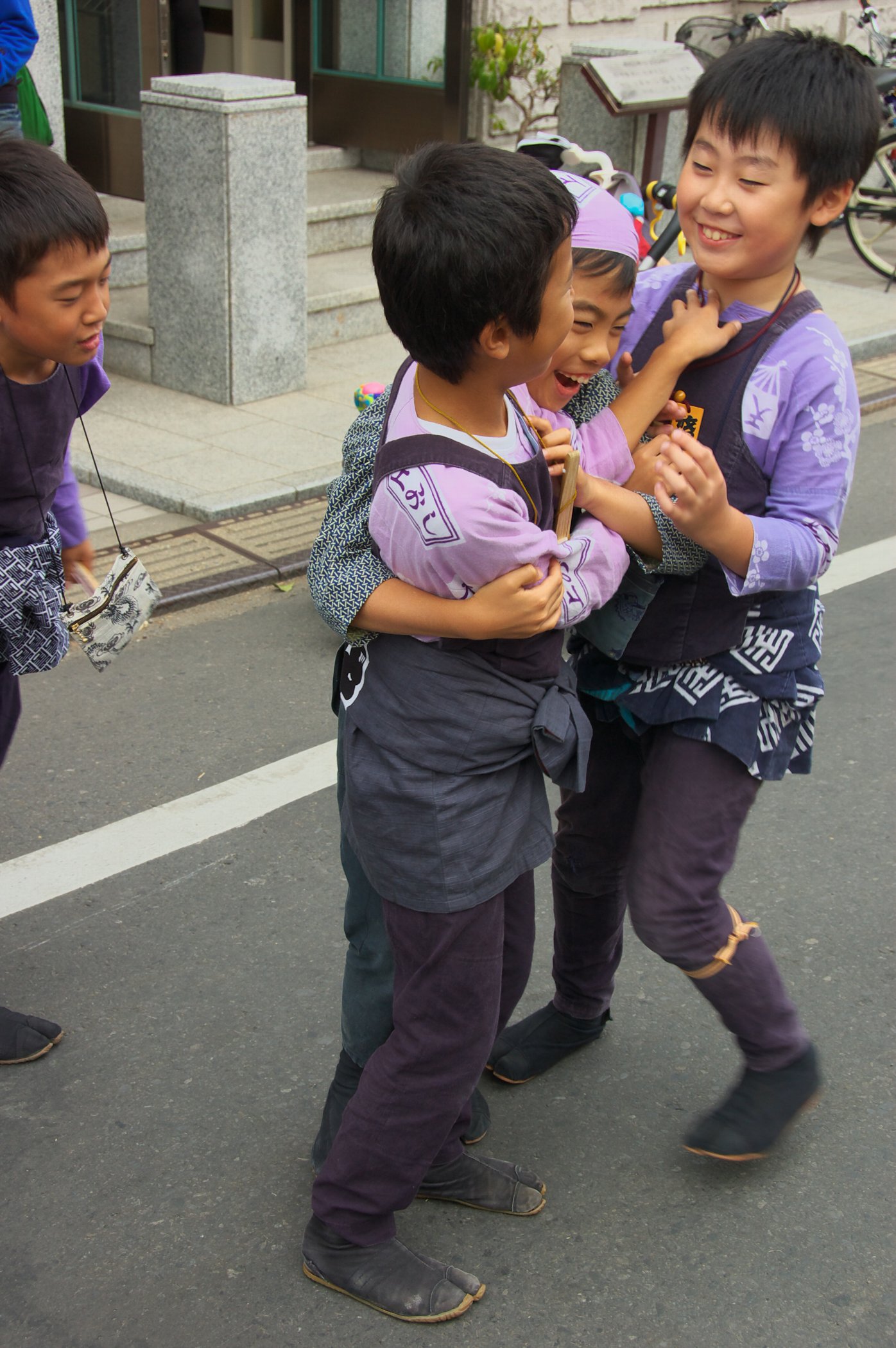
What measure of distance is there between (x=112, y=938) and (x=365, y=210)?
6.74m

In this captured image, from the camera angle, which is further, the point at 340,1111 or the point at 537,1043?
the point at 537,1043

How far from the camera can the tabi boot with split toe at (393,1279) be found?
2205 mm

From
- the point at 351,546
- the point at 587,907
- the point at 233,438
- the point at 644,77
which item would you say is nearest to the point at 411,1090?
the point at 587,907

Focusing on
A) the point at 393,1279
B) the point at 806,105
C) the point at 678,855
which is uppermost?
the point at 806,105

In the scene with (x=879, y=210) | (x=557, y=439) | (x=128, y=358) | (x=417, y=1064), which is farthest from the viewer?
(x=879, y=210)

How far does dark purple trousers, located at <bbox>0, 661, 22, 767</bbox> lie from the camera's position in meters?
2.68

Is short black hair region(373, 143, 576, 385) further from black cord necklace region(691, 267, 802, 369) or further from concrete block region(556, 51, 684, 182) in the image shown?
concrete block region(556, 51, 684, 182)

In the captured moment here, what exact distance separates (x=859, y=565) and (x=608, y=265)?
365cm

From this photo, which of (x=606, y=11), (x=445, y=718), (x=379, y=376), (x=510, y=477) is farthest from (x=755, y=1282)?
(x=606, y=11)

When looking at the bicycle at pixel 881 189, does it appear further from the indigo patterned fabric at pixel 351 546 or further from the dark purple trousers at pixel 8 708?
the indigo patterned fabric at pixel 351 546

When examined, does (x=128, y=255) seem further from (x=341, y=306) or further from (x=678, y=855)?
(x=678, y=855)

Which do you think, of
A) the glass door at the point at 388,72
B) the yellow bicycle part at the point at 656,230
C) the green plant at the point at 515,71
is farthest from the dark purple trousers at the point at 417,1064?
the glass door at the point at 388,72

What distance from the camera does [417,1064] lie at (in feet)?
6.86

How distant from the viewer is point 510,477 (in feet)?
6.22
